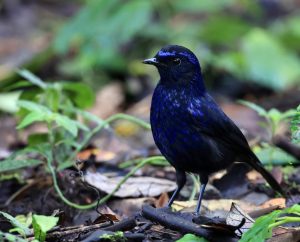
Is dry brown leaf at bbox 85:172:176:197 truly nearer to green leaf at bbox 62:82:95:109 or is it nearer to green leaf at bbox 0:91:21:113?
green leaf at bbox 62:82:95:109

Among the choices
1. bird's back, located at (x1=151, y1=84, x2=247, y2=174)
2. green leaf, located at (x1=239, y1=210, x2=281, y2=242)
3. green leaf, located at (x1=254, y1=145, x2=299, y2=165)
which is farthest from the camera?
green leaf, located at (x1=254, y1=145, x2=299, y2=165)

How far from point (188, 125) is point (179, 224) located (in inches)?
33.2

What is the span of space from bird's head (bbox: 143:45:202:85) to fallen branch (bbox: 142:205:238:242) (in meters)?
1.01

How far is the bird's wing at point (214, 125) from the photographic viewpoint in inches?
175

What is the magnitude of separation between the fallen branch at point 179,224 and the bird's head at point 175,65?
1.01 metres

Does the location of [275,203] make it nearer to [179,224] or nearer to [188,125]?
[188,125]

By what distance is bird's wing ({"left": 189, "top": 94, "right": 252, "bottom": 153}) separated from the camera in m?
4.46

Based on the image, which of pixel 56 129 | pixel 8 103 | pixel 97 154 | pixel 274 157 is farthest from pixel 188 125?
pixel 8 103

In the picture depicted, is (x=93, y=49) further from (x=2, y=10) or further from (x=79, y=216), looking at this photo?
(x=79, y=216)

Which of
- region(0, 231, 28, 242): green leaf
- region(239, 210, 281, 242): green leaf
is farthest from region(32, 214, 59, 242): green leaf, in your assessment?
region(239, 210, 281, 242): green leaf

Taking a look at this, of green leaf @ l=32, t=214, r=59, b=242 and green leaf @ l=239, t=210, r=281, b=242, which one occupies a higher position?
green leaf @ l=239, t=210, r=281, b=242

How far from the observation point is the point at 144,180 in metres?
5.26

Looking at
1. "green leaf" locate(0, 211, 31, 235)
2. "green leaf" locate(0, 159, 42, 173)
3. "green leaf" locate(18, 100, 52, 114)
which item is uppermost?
"green leaf" locate(18, 100, 52, 114)

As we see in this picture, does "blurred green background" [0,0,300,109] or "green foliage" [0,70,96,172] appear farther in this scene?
"blurred green background" [0,0,300,109]
